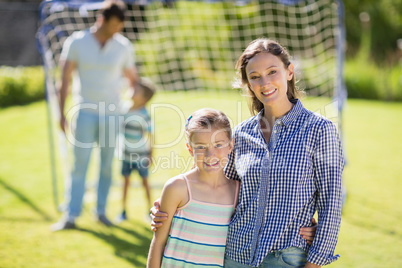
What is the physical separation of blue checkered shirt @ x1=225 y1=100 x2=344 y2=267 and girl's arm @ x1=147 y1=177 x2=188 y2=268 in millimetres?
241

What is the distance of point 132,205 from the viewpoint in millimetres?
5520

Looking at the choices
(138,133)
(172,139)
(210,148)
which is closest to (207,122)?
(210,148)

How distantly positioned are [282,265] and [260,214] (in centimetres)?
20

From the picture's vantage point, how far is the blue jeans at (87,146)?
14.8 ft

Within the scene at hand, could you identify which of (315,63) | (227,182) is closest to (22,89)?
(315,63)

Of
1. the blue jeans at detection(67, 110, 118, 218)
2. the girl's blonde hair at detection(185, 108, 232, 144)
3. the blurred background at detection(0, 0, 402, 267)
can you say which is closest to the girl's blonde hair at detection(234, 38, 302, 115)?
the girl's blonde hair at detection(185, 108, 232, 144)

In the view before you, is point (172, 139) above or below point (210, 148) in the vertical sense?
below

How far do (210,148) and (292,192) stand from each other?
36cm

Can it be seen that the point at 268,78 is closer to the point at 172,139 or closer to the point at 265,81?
the point at 265,81

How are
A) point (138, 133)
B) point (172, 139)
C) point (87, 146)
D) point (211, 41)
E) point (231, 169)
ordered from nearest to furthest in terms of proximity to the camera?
1. point (231, 169)
2. point (87, 146)
3. point (138, 133)
4. point (172, 139)
5. point (211, 41)

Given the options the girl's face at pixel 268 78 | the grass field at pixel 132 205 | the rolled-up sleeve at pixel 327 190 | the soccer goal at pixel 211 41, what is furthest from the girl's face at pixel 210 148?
the soccer goal at pixel 211 41

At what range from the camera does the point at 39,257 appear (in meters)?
4.08

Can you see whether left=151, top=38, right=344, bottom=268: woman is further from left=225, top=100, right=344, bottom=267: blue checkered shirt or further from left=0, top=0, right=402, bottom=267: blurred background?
left=0, top=0, right=402, bottom=267: blurred background

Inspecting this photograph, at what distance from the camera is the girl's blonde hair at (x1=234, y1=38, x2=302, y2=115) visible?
2.10 metres
